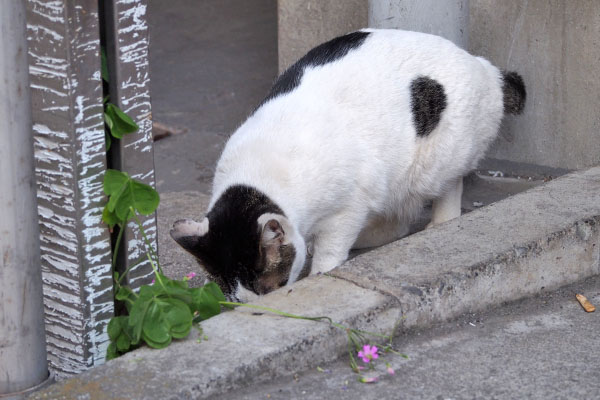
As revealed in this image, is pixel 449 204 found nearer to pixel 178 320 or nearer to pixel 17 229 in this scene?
pixel 178 320

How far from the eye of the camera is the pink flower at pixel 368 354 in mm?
2814

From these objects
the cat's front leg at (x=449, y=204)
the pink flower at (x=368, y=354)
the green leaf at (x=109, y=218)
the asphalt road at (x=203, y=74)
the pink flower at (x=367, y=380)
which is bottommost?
the asphalt road at (x=203, y=74)

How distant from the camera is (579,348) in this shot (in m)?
3.01

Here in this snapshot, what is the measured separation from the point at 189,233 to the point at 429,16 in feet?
6.38

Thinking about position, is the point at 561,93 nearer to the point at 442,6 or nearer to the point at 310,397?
the point at 442,6

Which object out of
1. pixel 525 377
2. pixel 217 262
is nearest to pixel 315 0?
pixel 217 262

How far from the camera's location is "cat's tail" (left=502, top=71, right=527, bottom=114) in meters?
4.54

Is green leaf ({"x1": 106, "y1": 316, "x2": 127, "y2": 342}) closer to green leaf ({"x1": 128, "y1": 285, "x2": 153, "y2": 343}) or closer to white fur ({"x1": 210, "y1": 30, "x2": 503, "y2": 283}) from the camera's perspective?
green leaf ({"x1": 128, "y1": 285, "x2": 153, "y2": 343})

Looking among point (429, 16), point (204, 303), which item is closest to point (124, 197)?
point (204, 303)

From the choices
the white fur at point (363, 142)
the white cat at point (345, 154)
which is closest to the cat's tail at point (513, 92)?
the white cat at point (345, 154)

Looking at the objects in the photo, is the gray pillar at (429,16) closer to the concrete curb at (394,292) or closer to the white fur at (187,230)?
the concrete curb at (394,292)

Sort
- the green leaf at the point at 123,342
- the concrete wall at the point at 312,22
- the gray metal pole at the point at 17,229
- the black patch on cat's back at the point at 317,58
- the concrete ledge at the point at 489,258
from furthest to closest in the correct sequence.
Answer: the concrete wall at the point at 312,22
the black patch on cat's back at the point at 317,58
the concrete ledge at the point at 489,258
the green leaf at the point at 123,342
the gray metal pole at the point at 17,229

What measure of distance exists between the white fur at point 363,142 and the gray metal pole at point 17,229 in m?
1.12

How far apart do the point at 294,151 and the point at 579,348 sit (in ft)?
4.51
